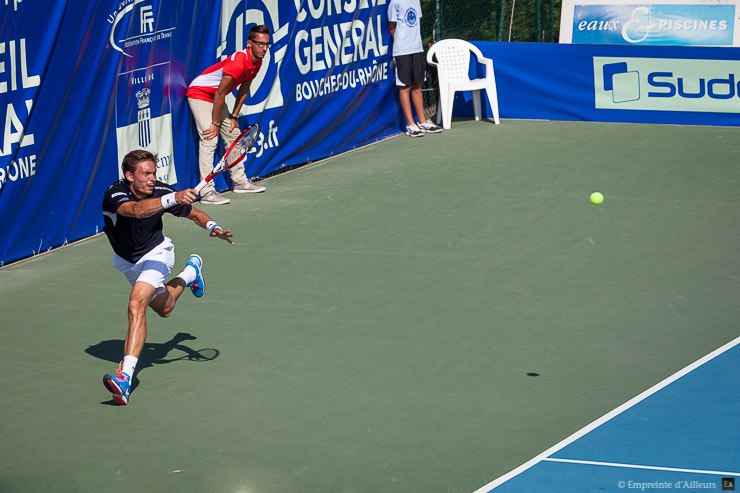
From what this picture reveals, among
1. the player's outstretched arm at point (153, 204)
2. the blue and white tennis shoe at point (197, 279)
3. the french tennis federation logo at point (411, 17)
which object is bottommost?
the blue and white tennis shoe at point (197, 279)

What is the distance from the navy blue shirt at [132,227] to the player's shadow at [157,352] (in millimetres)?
779

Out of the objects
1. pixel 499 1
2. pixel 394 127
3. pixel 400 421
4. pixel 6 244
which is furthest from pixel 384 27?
pixel 400 421

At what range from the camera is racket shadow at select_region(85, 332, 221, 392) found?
7.25 meters

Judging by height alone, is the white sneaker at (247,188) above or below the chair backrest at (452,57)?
below

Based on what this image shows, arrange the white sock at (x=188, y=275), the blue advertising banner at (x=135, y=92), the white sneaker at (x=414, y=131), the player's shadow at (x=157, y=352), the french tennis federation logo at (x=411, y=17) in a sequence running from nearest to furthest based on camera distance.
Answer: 1. the player's shadow at (x=157, y=352)
2. the white sock at (x=188, y=275)
3. the blue advertising banner at (x=135, y=92)
4. the french tennis federation logo at (x=411, y=17)
5. the white sneaker at (x=414, y=131)

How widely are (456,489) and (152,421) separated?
2.01 meters

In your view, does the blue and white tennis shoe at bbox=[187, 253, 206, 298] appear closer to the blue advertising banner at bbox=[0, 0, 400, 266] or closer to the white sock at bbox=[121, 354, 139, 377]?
the white sock at bbox=[121, 354, 139, 377]

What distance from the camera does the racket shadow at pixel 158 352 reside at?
23.8ft

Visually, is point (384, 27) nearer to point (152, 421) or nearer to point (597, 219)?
point (597, 219)

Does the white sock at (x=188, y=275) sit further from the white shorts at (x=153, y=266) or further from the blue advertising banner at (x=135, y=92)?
the blue advertising banner at (x=135, y=92)

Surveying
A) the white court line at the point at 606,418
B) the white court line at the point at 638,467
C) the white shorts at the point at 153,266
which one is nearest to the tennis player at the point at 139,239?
the white shorts at the point at 153,266

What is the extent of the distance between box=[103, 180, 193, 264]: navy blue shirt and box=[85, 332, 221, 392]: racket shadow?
778 millimetres

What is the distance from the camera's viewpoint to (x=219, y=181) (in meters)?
12.3

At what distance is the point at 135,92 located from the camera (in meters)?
10.9
